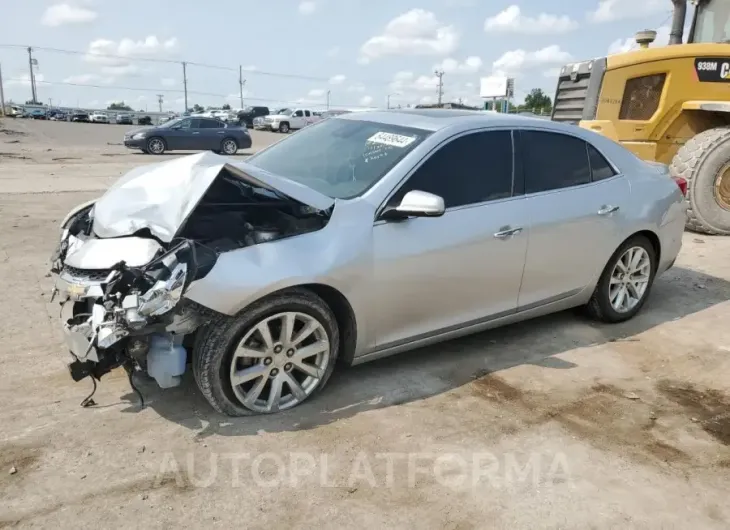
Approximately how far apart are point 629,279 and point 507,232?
1.66 m

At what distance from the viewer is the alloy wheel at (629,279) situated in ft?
16.7

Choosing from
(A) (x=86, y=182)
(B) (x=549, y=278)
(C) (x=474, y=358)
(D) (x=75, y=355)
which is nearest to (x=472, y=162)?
(B) (x=549, y=278)

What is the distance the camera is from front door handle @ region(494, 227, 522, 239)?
13.5ft

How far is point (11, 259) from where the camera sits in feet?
20.9

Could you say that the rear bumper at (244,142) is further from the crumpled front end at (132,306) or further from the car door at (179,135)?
the crumpled front end at (132,306)

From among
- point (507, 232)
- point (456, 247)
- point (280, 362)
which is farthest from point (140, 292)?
point (507, 232)

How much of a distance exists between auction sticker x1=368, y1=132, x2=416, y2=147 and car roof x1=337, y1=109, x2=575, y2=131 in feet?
0.48

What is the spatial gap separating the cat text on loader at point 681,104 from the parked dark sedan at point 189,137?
1727 cm

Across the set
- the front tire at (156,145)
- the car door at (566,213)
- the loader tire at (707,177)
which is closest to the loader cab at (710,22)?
the loader tire at (707,177)

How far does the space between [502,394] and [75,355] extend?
2.50m

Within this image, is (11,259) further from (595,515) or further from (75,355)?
(595,515)

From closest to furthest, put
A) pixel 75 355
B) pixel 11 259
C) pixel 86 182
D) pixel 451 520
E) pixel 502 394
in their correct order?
pixel 451 520 → pixel 75 355 → pixel 502 394 → pixel 11 259 → pixel 86 182

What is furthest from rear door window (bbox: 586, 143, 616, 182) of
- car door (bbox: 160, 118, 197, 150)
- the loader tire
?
car door (bbox: 160, 118, 197, 150)

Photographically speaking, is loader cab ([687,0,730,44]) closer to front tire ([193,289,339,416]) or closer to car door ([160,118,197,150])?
front tire ([193,289,339,416])
